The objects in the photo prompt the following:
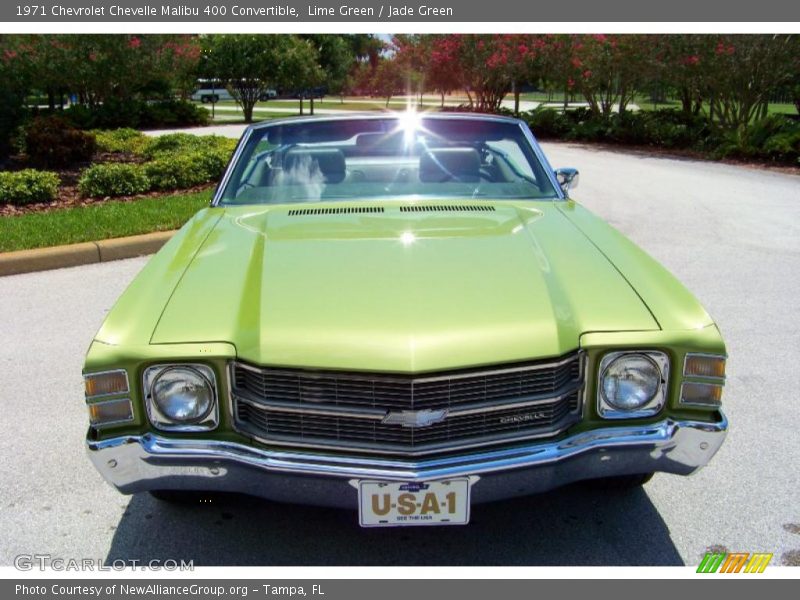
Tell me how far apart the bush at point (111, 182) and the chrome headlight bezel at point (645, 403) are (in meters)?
8.63

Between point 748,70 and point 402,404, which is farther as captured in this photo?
point 748,70

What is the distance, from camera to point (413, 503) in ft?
7.84

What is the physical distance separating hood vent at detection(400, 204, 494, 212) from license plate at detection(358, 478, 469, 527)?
1525 mm

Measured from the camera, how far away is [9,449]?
359 cm

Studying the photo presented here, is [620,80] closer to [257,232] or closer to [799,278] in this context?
[799,278]

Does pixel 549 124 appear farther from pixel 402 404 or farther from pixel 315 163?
pixel 402 404

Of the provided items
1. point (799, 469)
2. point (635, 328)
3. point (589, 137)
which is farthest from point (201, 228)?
point (589, 137)

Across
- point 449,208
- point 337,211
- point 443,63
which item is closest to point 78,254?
point 337,211

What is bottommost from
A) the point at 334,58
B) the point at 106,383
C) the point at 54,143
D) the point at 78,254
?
the point at 78,254

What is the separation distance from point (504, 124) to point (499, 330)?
6.98 ft

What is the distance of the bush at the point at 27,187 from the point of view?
900 cm

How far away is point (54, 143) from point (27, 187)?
127 inches

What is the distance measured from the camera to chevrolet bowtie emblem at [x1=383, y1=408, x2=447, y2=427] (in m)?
2.35

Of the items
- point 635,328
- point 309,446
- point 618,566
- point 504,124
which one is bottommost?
point 618,566
